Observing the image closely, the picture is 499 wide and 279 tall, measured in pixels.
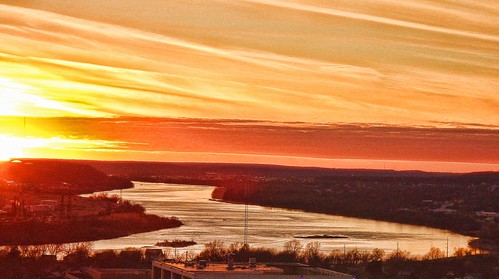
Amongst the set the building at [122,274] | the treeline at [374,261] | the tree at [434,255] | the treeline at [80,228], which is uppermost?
the treeline at [80,228]

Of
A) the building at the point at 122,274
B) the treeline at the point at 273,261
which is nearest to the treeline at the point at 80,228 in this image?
the treeline at the point at 273,261

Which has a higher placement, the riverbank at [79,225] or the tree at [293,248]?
the riverbank at [79,225]

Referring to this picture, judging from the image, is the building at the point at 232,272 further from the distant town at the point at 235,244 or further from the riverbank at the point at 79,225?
the riverbank at the point at 79,225

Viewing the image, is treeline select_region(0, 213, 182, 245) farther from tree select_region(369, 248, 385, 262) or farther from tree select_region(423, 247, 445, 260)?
tree select_region(423, 247, 445, 260)

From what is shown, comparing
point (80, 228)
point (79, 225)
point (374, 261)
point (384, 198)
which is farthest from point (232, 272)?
point (384, 198)

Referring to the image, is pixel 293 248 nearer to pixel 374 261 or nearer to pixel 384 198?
pixel 374 261

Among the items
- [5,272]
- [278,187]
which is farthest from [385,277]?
[278,187]

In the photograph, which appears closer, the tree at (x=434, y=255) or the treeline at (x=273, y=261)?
the treeline at (x=273, y=261)
